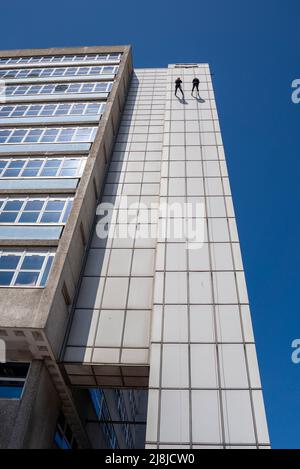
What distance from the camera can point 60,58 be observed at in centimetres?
3494

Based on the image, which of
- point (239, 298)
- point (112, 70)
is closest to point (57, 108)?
point (112, 70)

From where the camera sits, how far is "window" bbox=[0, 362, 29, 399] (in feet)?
41.6

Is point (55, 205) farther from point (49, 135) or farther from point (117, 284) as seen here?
point (49, 135)

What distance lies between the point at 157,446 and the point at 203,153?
16994 mm

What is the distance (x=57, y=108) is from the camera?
26203mm

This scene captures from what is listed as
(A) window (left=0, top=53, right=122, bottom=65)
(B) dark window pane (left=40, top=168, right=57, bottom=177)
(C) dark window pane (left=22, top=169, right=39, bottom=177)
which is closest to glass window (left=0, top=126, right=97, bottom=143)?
(B) dark window pane (left=40, top=168, right=57, bottom=177)

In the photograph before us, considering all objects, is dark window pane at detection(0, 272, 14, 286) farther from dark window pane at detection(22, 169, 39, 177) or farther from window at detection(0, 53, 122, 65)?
window at detection(0, 53, 122, 65)

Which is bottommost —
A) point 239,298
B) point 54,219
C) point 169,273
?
point 239,298

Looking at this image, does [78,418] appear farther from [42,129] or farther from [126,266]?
[42,129]

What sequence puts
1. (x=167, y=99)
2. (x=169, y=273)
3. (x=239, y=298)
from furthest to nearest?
(x=167, y=99)
(x=169, y=273)
(x=239, y=298)

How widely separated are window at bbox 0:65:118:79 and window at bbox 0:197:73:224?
59.1 ft
